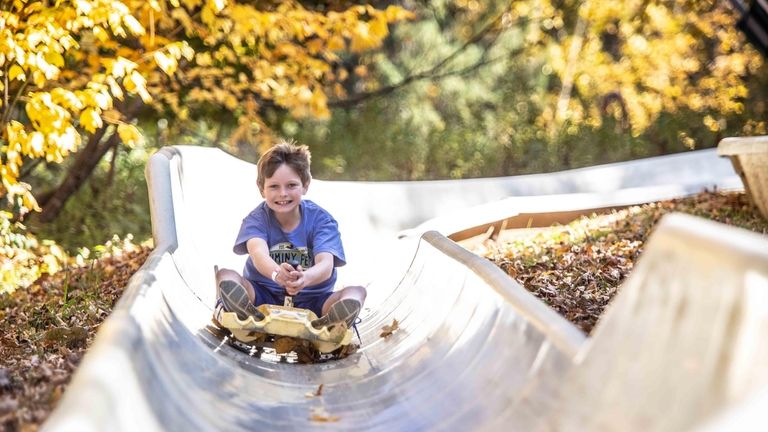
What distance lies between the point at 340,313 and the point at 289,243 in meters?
0.66

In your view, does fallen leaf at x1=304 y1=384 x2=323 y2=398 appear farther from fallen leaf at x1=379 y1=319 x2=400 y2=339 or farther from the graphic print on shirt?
the graphic print on shirt

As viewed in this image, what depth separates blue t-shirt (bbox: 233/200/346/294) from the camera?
188 inches

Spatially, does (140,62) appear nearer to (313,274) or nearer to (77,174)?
(77,174)

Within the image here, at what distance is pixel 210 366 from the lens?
12.4 feet

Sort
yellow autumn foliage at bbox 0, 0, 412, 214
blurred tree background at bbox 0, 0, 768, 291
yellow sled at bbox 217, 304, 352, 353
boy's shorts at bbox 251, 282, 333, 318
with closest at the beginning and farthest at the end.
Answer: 1. yellow sled at bbox 217, 304, 352, 353
2. boy's shorts at bbox 251, 282, 333, 318
3. yellow autumn foliage at bbox 0, 0, 412, 214
4. blurred tree background at bbox 0, 0, 768, 291

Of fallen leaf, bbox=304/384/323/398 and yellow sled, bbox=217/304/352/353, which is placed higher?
yellow sled, bbox=217/304/352/353

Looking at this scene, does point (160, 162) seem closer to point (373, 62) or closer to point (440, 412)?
point (440, 412)

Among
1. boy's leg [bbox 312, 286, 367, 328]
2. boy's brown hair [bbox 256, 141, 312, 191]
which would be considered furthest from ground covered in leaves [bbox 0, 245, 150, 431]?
boy's brown hair [bbox 256, 141, 312, 191]

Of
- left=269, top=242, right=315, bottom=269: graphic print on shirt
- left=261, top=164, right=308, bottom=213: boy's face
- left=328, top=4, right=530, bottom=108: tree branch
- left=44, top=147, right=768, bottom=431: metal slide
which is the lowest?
left=44, top=147, right=768, bottom=431: metal slide

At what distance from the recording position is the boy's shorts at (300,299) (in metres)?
4.73

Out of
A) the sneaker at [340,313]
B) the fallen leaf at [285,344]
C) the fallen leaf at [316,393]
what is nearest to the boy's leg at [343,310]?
the sneaker at [340,313]

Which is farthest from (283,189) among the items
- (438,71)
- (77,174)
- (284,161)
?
(438,71)

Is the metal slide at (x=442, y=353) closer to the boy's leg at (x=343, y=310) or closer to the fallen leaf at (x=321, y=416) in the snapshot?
the fallen leaf at (x=321, y=416)

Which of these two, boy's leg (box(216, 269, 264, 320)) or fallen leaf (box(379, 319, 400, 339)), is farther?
fallen leaf (box(379, 319, 400, 339))
